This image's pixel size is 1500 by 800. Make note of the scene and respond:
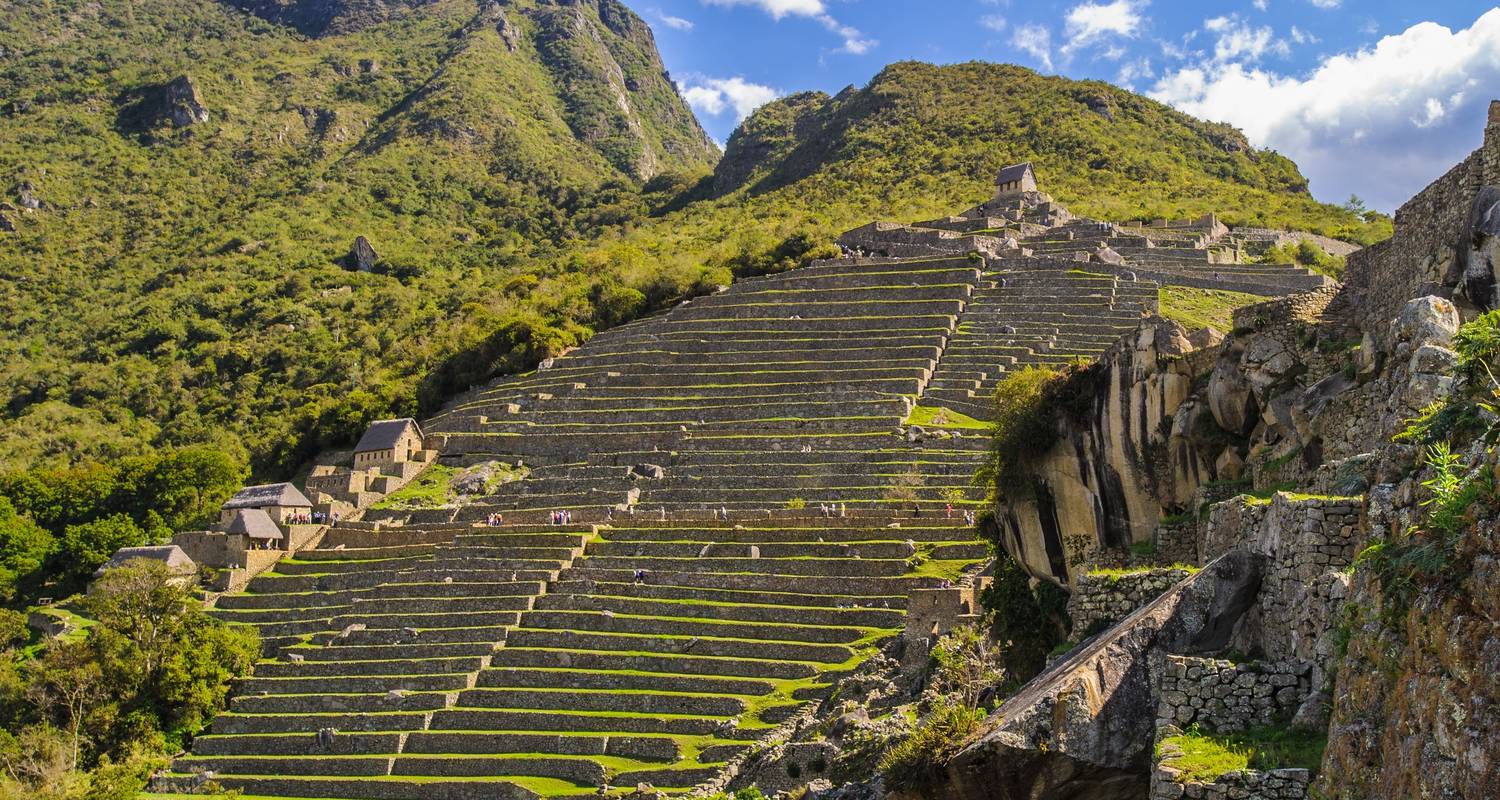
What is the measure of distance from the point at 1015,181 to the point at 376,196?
61004 millimetres

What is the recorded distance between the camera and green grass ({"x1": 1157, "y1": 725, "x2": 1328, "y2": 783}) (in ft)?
29.2

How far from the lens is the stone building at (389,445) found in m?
52.6

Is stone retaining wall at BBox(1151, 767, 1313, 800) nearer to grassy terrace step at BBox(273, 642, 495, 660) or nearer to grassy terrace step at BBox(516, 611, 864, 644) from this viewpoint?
grassy terrace step at BBox(516, 611, 864, 644)

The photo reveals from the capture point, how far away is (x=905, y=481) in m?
41.0

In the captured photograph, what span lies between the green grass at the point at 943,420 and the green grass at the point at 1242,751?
113 ft

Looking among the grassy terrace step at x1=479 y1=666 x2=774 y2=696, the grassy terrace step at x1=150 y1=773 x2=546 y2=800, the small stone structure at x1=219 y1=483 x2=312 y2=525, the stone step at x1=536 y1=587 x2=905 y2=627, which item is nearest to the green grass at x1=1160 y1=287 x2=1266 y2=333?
the stone step at x1=536 y1=587 x2=905 y2=627

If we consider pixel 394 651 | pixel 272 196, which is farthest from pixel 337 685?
pixel 272 196

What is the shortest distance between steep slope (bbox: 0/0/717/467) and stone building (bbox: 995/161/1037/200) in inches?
998

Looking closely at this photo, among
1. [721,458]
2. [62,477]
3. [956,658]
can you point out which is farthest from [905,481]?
[62,477]

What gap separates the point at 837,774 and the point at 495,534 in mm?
23780

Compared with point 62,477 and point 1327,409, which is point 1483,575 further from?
point 62,477

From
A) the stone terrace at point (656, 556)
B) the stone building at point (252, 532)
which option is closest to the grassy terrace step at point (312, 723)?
the stone terrace at point (656, 556)

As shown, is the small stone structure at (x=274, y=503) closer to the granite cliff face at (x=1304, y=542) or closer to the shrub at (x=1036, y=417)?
the shrub at (x=1036, y=417)

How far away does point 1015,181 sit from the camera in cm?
7956
